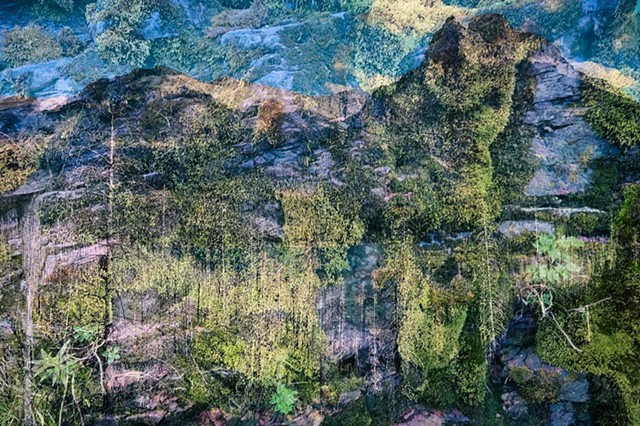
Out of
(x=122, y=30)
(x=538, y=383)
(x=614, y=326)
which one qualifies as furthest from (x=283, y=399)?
(x=122, y=30)

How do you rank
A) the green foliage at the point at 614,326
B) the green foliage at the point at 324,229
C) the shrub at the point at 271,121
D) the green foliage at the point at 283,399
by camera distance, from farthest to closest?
1. the shrub at the point at 271,121
2. the green foliage at the point at 324,229
3. the green foliage at the point at 283,399
4. the green foliage at the point at 614,326

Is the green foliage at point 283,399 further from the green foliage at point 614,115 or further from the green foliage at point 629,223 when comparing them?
the green foliage at point 614,115

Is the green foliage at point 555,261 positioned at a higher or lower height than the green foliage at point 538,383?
higher

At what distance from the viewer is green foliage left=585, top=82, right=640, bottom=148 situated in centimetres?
392

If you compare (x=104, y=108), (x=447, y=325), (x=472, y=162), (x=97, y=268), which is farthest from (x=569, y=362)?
(x=104, y=108)

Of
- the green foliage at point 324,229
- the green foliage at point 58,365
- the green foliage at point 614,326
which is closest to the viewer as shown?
the green foliage at point 614,326

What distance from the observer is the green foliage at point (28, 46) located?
4.95m

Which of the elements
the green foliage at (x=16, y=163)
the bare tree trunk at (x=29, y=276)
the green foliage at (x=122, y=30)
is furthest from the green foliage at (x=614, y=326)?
the green foliage at (x=122, y=30)

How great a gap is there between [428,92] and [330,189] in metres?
1.42

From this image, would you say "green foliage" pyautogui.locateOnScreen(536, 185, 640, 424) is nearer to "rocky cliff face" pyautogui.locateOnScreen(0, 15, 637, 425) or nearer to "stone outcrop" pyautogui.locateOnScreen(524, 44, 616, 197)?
"rocky cliff face" pyautogui.locateOnScreen(0, 15, 637, 425)

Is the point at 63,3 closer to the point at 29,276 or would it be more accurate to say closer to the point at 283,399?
the point at 29,276

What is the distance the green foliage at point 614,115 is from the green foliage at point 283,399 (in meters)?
3.78

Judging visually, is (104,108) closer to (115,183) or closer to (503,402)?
(115,183)

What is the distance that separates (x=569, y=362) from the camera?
12.3 ft
